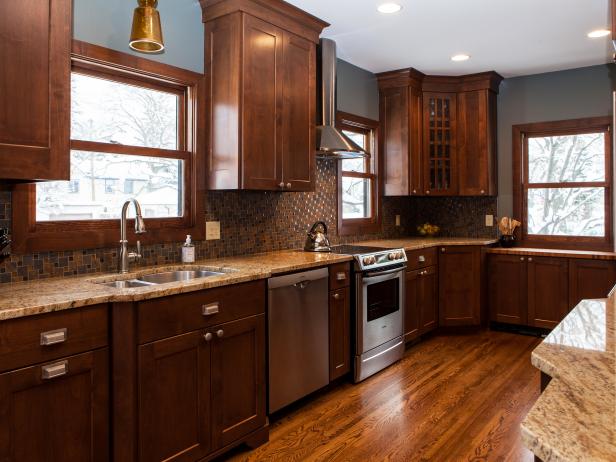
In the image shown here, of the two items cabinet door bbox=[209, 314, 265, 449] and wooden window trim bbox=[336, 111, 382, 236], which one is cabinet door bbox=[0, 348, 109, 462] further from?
wooden window trim bbox=[336, 111, 382, 236]

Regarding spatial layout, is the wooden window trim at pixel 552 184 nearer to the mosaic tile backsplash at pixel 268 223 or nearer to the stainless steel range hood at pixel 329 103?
the mosaic tile backsplash at pixel 268 223

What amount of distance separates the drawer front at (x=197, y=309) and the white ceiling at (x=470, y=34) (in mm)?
1912

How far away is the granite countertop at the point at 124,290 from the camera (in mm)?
1709

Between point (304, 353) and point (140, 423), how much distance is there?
1.17 meters

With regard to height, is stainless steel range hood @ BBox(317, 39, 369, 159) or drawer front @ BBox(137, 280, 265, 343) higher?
stainless steel range hood @ BBox(317, 39, 369, 159)

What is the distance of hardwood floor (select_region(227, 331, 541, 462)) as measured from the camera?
2.49 m

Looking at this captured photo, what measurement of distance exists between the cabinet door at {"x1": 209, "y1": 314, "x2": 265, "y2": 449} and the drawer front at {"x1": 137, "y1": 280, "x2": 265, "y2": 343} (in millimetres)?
58

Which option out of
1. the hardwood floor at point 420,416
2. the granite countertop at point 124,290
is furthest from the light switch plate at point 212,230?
the hardwood floor at point 420,416

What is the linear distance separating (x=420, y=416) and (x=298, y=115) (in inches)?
80.2

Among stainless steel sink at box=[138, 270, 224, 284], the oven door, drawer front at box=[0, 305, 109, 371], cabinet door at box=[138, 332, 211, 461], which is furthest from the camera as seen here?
the oven door

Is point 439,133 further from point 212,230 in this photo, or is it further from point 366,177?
point 212,230

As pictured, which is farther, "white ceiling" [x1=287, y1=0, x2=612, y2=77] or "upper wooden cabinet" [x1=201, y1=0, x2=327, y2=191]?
"white ceiling" [x1=287, y1=0, x2=612, y2=77]

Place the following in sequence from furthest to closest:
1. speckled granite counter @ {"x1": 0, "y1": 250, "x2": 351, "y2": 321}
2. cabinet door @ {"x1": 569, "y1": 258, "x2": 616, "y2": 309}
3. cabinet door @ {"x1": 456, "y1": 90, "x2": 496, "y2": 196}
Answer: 1. cabinet door @ {"x1": 456, "y1": 90, "x2": 496, "y2": 196}
2. cabinet door @ {"x1": 569, "y1": 258, "x2": 616, "y2": 309}
3. speckled granite counter @ {"x1": 0, "y1": 250, "x2": 351, "y2": 321}

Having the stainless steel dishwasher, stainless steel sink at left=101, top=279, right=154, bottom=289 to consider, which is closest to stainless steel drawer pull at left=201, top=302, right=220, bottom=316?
stainless steel sink at left=101, top=279, right=154, bottom=289
